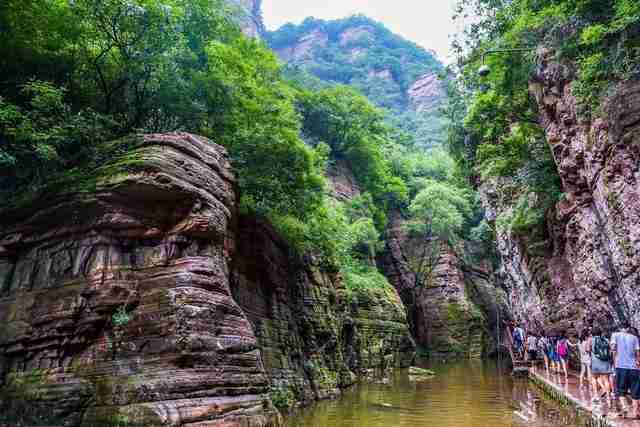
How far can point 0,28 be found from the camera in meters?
12.0

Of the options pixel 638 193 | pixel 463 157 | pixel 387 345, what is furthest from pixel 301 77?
pixel 638 193

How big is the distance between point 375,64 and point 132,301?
283 feet

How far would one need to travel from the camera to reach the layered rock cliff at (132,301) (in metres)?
8.09

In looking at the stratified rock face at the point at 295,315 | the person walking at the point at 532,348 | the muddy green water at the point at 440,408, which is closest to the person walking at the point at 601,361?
the muddy green water at the point at 440,408

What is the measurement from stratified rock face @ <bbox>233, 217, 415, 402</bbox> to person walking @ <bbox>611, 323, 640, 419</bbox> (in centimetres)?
832

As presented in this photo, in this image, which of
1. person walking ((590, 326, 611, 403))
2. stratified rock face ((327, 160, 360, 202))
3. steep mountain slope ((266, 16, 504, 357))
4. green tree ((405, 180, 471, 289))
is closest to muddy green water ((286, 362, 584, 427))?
person walking ((590, 326, 611, 403))

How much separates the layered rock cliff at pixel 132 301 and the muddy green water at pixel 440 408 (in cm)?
329

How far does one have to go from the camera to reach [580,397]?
1202 centimetres

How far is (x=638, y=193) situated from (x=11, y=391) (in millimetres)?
12867

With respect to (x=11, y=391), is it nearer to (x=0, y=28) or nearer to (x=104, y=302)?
(x=104, y=302)

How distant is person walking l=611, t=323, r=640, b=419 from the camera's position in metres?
8.48

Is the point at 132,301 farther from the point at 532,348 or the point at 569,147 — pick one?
the point at 532,348

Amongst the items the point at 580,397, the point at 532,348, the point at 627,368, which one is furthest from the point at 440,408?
the point at 532,348

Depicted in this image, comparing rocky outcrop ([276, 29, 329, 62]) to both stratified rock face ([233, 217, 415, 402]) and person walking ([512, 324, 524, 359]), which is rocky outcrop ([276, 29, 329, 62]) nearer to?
person walking ([512, 324, 524, 359])
